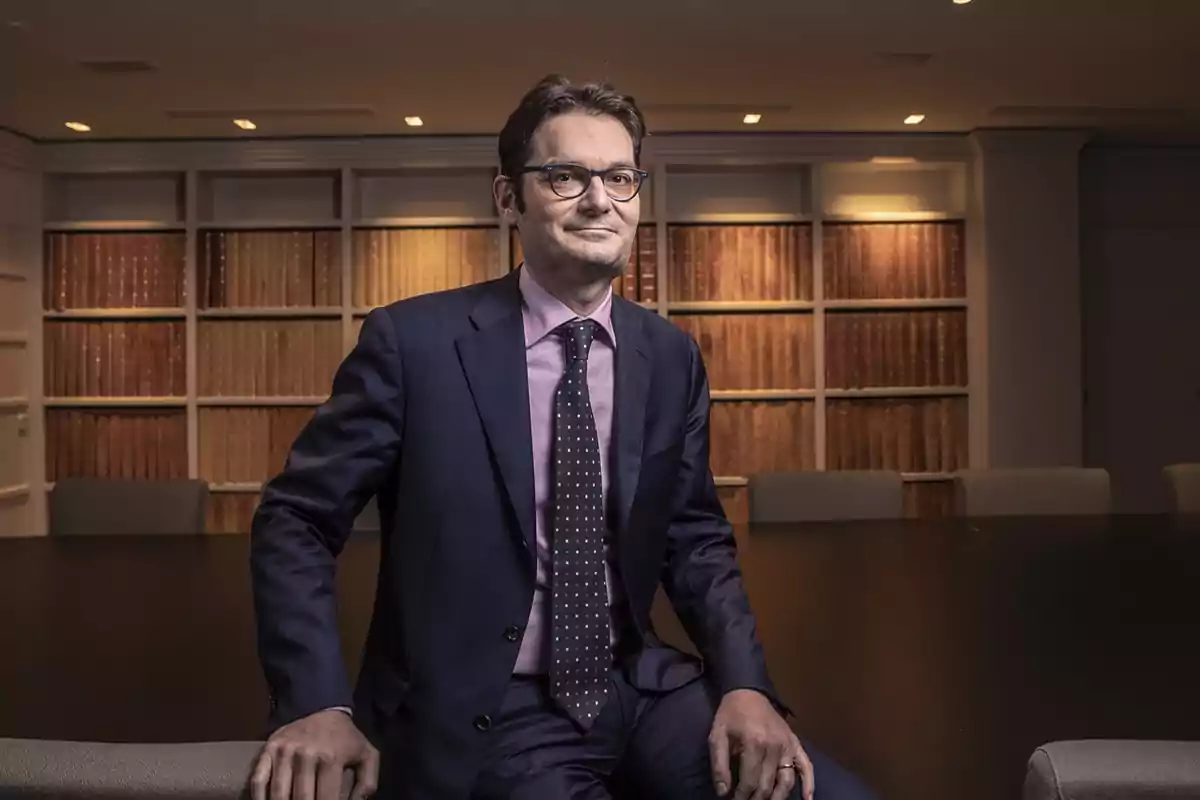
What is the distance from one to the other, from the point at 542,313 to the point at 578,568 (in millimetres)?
284

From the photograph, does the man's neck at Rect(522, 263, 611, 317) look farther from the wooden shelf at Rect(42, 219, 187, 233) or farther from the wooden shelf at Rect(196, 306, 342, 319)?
the wooden shelf at Rect(42, 219, 187, 233)

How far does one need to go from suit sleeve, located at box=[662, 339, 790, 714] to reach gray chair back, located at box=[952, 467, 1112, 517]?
224 centimetres

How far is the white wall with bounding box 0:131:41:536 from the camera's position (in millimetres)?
4906

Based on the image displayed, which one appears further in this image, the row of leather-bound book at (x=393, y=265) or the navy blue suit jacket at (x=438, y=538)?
the row of leather-bound book at (x=393, y=265)

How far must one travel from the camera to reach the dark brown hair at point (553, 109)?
1.06 metres

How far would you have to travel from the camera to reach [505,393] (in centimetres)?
108

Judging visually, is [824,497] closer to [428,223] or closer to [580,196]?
[580,196]

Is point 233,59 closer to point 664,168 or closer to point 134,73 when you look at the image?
point 134,73

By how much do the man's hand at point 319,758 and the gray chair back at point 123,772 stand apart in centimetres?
11

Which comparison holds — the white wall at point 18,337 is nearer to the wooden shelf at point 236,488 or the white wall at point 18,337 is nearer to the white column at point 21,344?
the white column at point 21,344

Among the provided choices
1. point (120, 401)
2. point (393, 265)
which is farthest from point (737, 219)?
point (120, 401)

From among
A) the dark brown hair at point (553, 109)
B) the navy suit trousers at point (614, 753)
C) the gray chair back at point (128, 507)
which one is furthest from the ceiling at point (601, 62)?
the navy suit trousers at point (614, 753)

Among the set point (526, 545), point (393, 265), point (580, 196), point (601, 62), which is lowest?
point (526, 545)

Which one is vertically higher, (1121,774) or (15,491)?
(1121,774)
